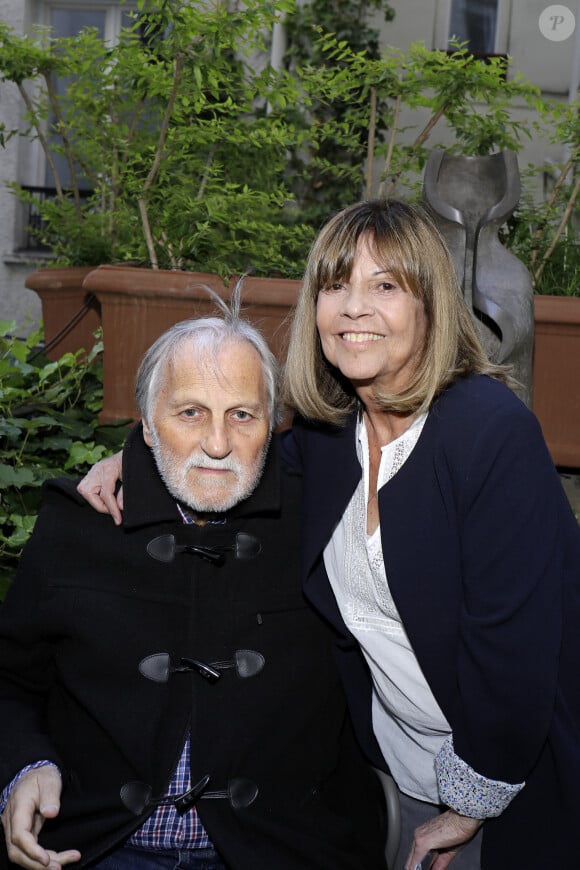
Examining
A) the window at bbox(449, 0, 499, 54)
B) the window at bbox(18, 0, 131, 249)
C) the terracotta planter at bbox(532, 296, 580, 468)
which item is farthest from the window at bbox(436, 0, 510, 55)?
the terracotta planter at bbox(532, 296, 580, 468)

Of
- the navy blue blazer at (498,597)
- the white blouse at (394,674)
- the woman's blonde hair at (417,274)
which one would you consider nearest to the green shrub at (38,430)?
the white blouse at (394,674)

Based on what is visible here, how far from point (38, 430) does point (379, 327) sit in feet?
5.43

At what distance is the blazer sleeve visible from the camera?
1719 millimetres

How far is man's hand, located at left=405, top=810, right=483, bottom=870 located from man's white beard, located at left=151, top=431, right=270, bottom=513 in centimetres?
78

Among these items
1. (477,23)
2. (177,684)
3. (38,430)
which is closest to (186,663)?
(177,684)

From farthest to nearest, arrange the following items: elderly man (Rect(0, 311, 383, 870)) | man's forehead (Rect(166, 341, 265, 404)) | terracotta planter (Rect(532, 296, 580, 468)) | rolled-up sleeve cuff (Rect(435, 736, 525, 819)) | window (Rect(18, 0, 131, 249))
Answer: window (Rect(18, 0, 131, 249))
terracotta planter (Rect(532, 296, 580, 468))
man's forehead (Rect(166, 341, 265, 404))
elderly man (Rect(0, 311, 383, 870))
rolled-up sleeve cuff (Rect(435, 736, 525, 819))

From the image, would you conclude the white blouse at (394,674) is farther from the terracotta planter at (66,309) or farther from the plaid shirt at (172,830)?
the terracotta planter at (66,309)

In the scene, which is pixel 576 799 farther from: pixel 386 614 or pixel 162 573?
pixel 162 573

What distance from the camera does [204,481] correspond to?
2160 mm

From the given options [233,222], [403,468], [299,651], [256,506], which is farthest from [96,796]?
[233,222]

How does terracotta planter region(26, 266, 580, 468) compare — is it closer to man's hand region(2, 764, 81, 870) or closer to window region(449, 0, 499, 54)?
man's hand region(2, 764, 81, 870)

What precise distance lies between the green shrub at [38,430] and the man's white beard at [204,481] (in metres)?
0.88

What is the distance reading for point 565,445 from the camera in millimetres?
3717

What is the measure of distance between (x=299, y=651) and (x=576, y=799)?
Answer: 66 centimetres
